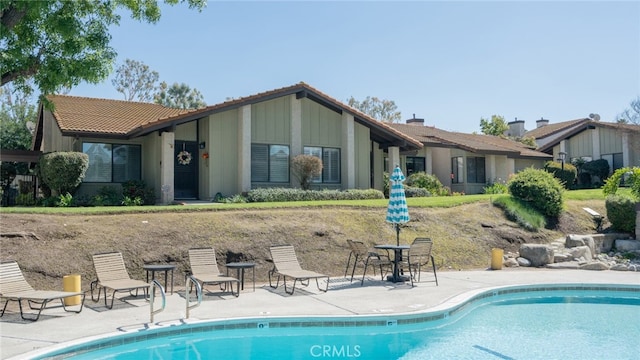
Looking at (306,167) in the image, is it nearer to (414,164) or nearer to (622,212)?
(622,212)

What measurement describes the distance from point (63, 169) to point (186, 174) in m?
4.87

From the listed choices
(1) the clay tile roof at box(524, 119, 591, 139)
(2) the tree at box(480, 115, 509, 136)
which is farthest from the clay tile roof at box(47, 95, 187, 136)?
(2) the tree at box(480, 115, 509, 136)

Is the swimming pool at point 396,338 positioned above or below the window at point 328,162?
below

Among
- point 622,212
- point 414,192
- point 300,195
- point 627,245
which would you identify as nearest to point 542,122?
point 414,192

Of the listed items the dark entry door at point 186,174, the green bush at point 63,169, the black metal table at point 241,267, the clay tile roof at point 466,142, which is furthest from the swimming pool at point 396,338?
the clay tile roof at point 466,142

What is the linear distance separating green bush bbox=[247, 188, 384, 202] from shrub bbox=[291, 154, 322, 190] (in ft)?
2.80

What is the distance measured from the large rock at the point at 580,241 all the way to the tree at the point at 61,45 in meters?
14.6

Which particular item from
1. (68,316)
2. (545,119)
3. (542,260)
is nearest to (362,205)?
(542,260)

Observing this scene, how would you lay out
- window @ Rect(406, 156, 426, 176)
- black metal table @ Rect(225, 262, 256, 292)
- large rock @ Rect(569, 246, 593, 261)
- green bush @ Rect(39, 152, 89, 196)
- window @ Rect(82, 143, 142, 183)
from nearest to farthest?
black metal table @ Rect(225, 262, 256, 292), large rock @ Rect(569, 246, 593, 261), green bush @ Rect(39, 152, 89, 196), window @ Rect(82, 143, 142, 183), window @ Rect(406, 156, 426, 176)

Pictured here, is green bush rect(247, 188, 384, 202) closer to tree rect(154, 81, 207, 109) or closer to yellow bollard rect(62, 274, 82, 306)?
yellow bollard rect(62, 274, 82, 306)

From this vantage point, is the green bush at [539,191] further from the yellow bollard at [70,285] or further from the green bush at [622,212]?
the yellow bollard at [70,285]

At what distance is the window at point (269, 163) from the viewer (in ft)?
71.7

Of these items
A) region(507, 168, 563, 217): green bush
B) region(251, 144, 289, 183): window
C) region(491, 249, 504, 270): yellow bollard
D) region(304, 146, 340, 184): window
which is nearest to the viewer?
region(491, 249, 504, 270): yellow bollard

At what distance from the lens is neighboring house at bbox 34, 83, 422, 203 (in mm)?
20781
